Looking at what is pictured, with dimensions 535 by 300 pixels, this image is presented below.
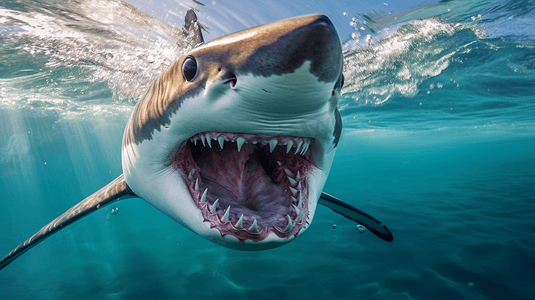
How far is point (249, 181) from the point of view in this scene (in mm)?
2318

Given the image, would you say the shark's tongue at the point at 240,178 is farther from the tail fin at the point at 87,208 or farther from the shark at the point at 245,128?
the tail fin at the point at 87,208

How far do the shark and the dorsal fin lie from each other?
4.95m

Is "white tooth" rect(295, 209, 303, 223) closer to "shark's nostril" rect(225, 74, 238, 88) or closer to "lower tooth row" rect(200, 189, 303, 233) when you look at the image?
"lower tooth row" rect(200, 189, 303, 233)

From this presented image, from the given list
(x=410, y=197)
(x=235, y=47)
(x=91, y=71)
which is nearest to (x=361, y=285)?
(x=235, y=47)

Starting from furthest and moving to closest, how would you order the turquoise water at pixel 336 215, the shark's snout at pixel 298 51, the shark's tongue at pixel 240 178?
the turquoise water at pixel 336 215 < the shark's tongue at pixel 240 178 < the shark's snout at pixel 298 51

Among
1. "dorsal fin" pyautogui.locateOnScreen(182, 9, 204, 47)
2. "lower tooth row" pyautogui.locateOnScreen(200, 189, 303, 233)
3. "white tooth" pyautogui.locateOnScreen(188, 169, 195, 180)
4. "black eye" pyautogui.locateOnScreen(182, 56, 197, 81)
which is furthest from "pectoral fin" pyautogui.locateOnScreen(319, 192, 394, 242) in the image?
"dorsal fin" pyautogui.locateOnScreen(182, 9, 204, 47)

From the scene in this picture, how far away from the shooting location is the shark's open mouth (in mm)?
1398

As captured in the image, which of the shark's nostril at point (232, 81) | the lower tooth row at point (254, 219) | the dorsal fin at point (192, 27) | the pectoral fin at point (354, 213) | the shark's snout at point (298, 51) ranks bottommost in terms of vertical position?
the pectoral fin at point (354, 213)

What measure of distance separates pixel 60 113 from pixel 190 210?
77.0 ft

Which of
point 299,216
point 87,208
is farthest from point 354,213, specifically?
point 87,208

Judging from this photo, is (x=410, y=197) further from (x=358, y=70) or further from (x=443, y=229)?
(x=358, y=70)

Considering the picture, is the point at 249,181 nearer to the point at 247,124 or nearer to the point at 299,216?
the point at 299,216

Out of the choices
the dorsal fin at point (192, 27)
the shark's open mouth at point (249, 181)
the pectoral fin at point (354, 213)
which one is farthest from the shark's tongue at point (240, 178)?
the dorsal fin at point (192, 27)

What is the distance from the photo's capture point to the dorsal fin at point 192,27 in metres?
5.98
